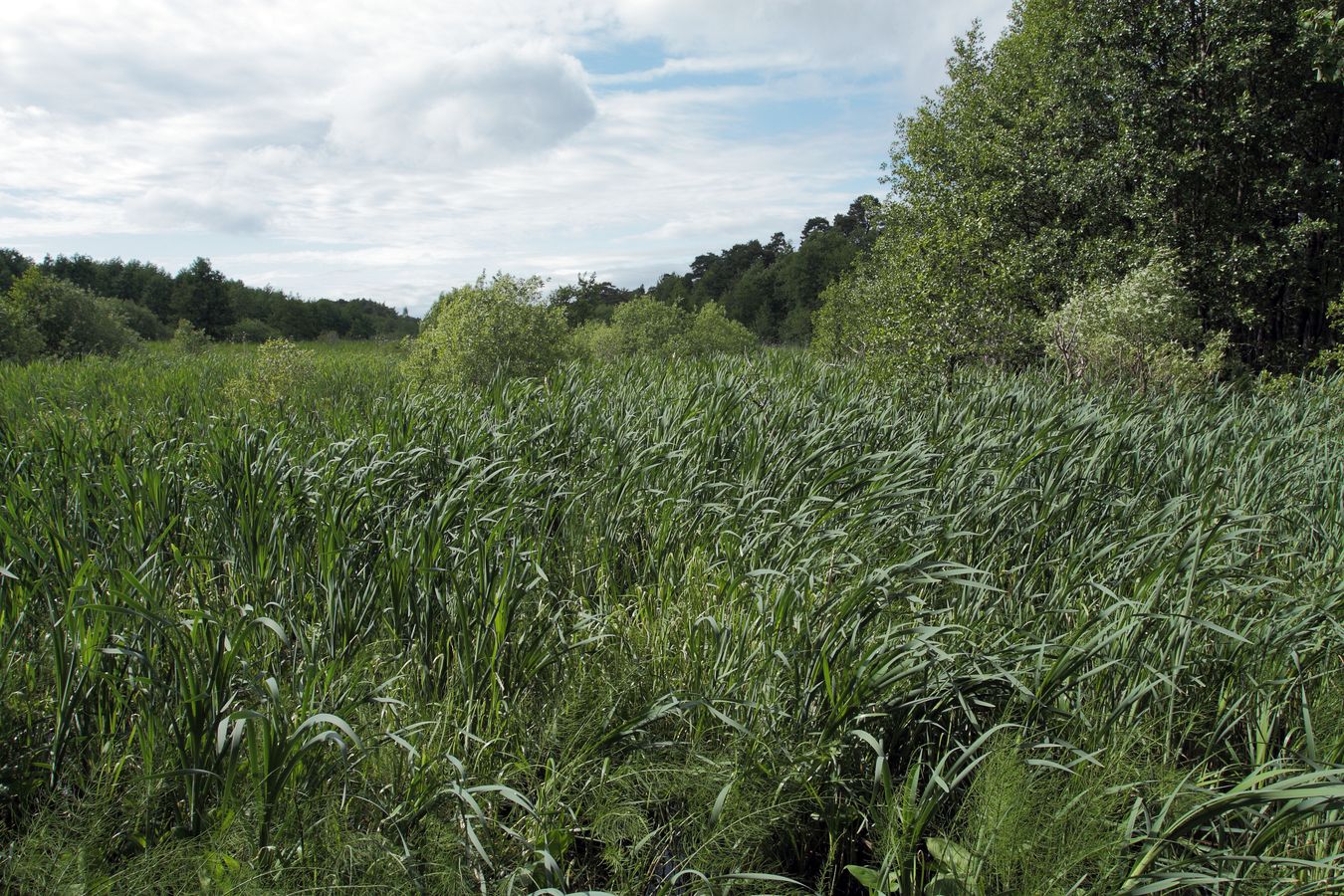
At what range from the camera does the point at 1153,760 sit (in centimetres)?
232

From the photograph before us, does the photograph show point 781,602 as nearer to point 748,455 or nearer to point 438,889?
point 438,889

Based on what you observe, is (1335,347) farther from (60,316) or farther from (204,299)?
(204,299)

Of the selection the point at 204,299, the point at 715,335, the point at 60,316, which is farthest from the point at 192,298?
the point at 715,335

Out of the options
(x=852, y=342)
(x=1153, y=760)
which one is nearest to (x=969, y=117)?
(x=852, y=342)

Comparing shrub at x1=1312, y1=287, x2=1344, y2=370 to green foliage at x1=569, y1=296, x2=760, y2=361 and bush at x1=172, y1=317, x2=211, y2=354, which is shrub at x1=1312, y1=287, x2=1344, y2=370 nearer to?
green foliage at x1=569, y1=296, x2=760, y2=361

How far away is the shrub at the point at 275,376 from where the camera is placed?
8.62 m

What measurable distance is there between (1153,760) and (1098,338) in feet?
30.1

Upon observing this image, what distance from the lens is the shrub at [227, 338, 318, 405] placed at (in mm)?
8625

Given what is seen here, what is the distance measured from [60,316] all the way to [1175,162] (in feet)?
70.7

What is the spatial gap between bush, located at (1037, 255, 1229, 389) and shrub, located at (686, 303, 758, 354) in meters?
7.88

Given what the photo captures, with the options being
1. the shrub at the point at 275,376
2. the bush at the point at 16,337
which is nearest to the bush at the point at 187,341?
the bush at the point at 16,337

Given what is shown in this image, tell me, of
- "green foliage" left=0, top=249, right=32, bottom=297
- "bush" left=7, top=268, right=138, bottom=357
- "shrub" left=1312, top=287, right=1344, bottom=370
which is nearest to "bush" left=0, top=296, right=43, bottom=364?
"bush" left=7, top=268, right=138, bottom=357

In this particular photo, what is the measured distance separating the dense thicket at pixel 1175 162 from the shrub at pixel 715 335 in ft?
14.4

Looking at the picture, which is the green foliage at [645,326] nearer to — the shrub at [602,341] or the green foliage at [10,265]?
the shrub at [602,341]
